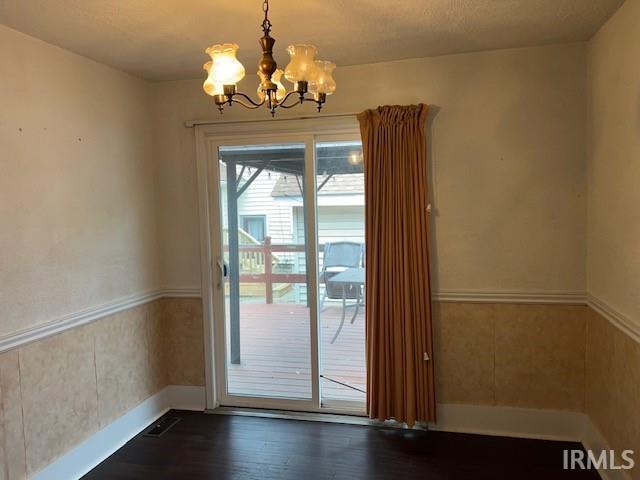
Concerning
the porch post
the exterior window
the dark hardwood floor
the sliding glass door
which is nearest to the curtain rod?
the sliding glass door

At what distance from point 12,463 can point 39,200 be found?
126 cm

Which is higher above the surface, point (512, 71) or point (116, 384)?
point (512, 71)

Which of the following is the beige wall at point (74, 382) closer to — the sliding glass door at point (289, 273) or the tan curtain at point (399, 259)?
the sliding glass door at point (289, 273)

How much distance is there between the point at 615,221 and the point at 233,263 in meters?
2.34

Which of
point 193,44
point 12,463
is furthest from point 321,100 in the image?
point 12,463

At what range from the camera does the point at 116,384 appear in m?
3.03

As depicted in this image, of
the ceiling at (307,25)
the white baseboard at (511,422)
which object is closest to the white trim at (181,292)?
the ceiling at (307,25)

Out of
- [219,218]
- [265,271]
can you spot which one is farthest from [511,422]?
[219,218]

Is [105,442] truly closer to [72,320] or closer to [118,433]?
[118,433]

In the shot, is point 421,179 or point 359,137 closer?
point 421,179

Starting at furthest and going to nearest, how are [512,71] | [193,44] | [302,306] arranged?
[302,306] < [512,71] < [193,44]

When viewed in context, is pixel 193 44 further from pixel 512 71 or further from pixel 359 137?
pixel 512 71

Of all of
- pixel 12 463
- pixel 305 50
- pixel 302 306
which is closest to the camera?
pixel 305 50

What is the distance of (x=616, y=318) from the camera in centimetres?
235
